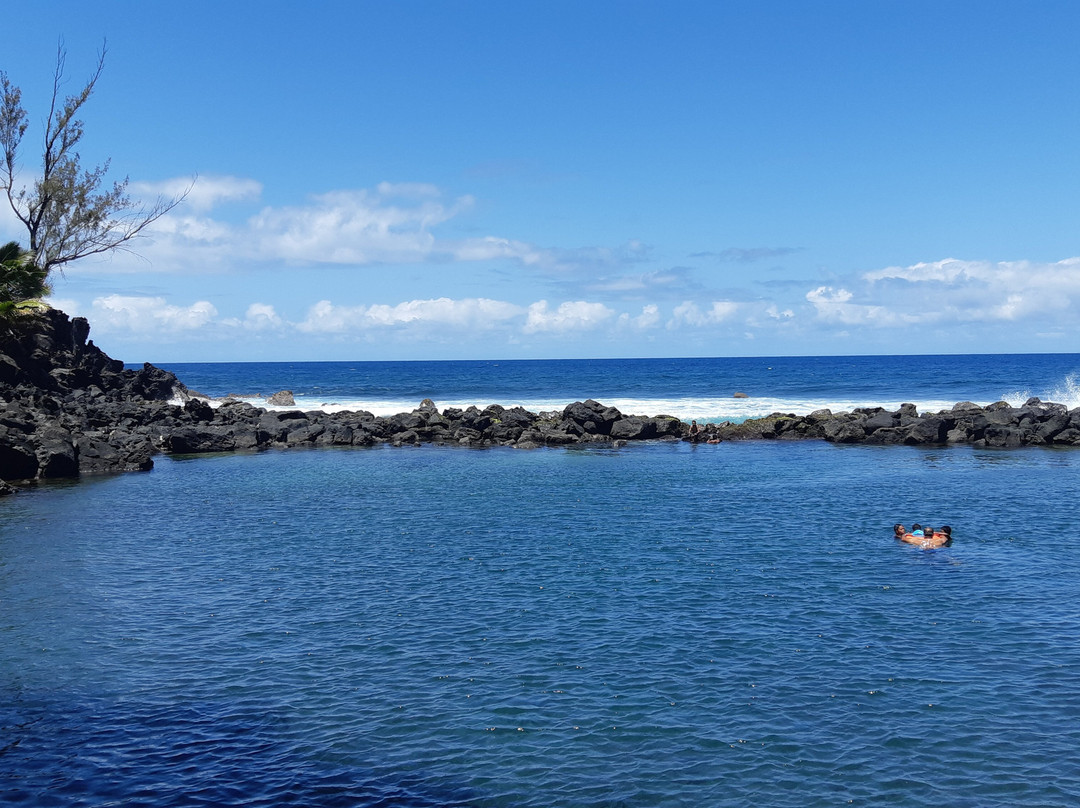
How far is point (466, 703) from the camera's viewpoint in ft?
49.8

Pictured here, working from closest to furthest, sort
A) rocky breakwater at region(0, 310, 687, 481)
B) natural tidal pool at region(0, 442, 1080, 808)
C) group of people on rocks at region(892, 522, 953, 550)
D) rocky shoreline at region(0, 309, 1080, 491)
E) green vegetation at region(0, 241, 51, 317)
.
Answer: natural tidal pool at region(0, 442, 1080, 808) → group of people on rocks at region(892, 522, 953, 550) → green vegetation at region(0, 241, 51, 317) → rocky breakwater at region(0, 310, 687, 481) → rocky shoreline at region(0, 309, 1080, 491)

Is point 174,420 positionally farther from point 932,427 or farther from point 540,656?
point 932,427

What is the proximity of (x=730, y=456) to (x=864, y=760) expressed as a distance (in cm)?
3847

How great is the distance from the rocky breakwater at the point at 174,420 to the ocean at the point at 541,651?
1702 centimetres

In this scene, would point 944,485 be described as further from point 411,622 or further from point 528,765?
point 528,765

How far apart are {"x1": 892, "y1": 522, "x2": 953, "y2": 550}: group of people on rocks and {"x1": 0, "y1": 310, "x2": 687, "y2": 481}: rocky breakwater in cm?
3111

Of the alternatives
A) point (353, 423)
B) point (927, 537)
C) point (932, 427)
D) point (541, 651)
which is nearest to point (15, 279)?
point (353, 423)

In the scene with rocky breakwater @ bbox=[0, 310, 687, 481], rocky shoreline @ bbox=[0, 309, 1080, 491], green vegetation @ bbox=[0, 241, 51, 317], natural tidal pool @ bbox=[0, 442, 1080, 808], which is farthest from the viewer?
rocky shoreline @ bbox=[0, 309, 1080, 491]

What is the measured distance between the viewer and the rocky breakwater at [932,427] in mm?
53938

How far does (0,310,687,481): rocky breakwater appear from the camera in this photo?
51.5 metres

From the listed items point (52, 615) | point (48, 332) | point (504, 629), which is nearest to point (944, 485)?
point (504, 629)

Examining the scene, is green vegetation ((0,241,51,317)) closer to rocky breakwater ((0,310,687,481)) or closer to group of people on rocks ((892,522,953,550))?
rocky breakwater ((0,310,687,481))

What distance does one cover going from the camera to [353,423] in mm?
62094

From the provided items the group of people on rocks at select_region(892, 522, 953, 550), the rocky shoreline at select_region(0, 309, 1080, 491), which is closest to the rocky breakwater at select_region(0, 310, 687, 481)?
the rocky shoreline at select_region(0, 309, 1080, 491)
